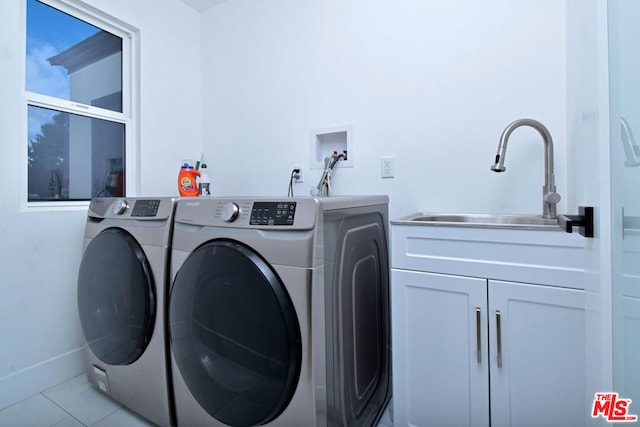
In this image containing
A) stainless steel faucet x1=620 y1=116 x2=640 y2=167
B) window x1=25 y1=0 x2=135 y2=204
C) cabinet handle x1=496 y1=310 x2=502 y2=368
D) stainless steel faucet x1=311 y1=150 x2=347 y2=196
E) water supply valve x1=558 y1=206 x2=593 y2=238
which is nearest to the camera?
stainless steel faucet x1=620 y1=116 x2=640 y2=167

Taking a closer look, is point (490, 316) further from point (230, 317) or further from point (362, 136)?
point (362, 136)

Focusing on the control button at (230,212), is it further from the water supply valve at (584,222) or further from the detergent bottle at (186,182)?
the detergent bottle at (186,182)

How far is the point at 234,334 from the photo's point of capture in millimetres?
975

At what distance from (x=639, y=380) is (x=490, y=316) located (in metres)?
0.52

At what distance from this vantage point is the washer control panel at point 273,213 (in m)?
0.91

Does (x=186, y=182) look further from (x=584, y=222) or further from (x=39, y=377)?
(x=584, y=222)

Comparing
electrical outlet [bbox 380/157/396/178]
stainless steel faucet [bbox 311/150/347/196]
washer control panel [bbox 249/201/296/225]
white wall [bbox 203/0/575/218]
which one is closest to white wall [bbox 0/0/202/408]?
white wall [bbox 203/0/575/218]

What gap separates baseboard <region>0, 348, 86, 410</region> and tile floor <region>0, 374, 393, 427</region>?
0.11 ft

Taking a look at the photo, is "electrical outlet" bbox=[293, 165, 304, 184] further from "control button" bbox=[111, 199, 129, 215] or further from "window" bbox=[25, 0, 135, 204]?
"window" bbox=[25, 0, 135, 204]

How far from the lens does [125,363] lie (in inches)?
50.1

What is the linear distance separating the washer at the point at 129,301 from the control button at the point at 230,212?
1.00 ft

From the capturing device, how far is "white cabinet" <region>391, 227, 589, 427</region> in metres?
0.91

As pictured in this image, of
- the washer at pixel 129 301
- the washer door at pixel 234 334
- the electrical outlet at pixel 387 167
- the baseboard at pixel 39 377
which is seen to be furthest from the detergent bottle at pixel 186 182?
the electrical outlet at pixel 387 167

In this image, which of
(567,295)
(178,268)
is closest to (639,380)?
(567,295)
